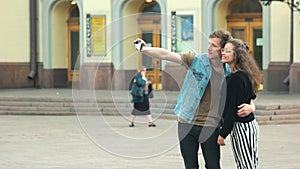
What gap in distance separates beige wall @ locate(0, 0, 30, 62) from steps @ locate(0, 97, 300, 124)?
709cm

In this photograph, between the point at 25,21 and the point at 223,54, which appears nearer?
the point at 223,54

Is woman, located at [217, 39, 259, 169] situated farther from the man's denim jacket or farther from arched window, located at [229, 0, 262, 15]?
arched window, located at [229, 0, 262, 15]

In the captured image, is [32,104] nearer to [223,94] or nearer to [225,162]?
[225,162]

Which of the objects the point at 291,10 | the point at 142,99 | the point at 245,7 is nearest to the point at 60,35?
the point at 245,7

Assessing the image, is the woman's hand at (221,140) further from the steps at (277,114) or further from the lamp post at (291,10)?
the lamp post at (291,10)

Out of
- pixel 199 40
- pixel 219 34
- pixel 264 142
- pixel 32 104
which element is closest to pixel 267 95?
pixel 32 104

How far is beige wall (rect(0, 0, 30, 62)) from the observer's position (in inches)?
1251

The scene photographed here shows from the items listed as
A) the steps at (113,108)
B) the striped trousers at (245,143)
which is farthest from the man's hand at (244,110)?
the steps at (113,108)

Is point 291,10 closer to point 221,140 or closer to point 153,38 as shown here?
point 153,38

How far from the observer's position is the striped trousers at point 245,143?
7297 millimetres

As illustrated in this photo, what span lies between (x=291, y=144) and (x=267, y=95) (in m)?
10.5

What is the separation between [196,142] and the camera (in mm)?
7414

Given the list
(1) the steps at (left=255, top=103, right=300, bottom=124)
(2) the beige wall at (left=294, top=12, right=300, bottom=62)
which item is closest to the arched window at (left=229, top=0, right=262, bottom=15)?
(2) the beige wall at (left=294, top=12, right=300, bottom=62)

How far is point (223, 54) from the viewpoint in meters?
7.15
